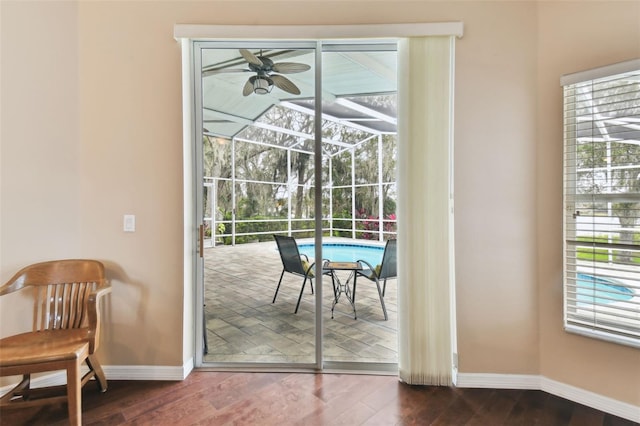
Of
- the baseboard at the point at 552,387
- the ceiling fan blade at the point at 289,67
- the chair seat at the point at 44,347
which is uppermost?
the ceiling fan blade at the point at 289,67

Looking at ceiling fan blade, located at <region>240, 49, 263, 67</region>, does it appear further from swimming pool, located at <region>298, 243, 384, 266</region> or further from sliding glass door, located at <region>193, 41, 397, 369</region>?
swimming pool, located at <region>298, 243, 384, 266</region>

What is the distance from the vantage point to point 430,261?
1964 millimetres

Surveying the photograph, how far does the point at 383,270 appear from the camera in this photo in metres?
2.76

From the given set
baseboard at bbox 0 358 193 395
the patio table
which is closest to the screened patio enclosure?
the patio table

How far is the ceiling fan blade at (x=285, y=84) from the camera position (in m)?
2.32

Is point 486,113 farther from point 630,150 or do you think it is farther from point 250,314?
point 250,314

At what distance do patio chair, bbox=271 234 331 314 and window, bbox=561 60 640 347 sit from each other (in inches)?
74.1

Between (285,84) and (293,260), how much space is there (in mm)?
1586

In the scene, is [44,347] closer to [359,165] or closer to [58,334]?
[58,334]

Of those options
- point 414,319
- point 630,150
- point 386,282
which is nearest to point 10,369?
point 414,319

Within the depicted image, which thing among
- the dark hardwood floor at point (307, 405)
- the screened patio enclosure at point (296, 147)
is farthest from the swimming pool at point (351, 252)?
the dark hardwood floor at point (307, 405)

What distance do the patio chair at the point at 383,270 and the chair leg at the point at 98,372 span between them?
2225 mm

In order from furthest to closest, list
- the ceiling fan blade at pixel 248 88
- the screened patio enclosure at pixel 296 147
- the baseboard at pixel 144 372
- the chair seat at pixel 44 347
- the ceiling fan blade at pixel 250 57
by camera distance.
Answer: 1. the ceiling fan blade at pixel 248 88
2. the screened patio enclosure at pixel 296 147
3. the ceiling fan blade at pixel 250 57
4. the baseboard at pixel 144 372
5. the chair seat at pixel 44 347

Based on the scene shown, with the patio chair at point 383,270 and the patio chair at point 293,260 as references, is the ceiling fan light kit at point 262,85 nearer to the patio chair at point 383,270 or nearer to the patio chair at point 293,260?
the patio chair at point 293,260
